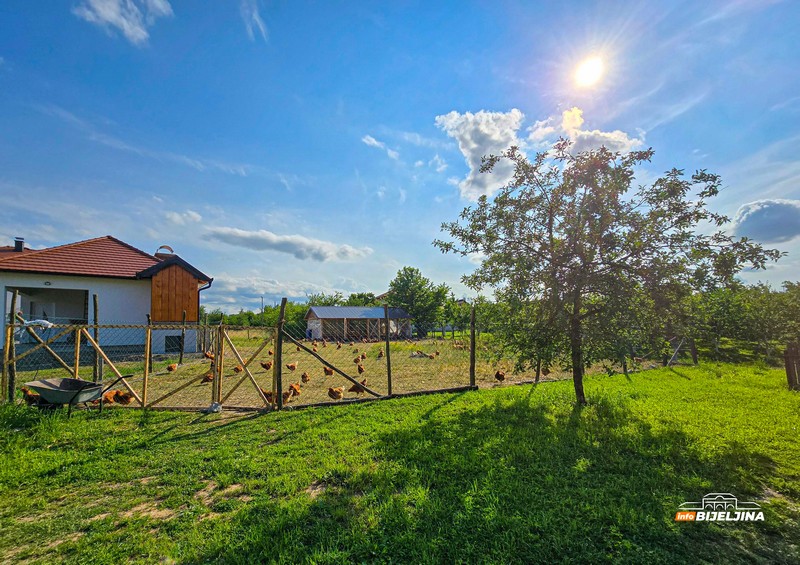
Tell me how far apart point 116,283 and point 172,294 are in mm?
2687

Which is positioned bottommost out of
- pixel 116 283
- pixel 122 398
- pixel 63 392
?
pixel 122 398

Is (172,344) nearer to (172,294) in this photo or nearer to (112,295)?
(172,294)

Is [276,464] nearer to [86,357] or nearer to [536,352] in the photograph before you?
[536,352]

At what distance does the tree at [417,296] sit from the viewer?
146 feet

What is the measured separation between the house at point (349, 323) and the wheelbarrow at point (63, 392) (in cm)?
2882

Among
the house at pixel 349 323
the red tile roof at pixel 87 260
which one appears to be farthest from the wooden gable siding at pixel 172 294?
the house at pixel 349 323

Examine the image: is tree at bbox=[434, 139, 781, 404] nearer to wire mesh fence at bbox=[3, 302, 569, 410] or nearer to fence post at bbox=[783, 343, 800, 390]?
wire mesh fence at bbox=[3, 302, 569, 410]

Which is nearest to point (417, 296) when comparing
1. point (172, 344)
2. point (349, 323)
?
point (349, 323)

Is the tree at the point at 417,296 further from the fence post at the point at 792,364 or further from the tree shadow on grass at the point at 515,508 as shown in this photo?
the tree shadow on grass at the point at 515,508

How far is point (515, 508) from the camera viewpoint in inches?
126

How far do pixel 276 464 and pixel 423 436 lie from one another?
219 centimetres

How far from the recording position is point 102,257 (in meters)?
16.6

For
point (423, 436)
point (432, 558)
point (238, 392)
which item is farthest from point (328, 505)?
point (238, 392)

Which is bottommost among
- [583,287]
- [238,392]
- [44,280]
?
[238,392]
